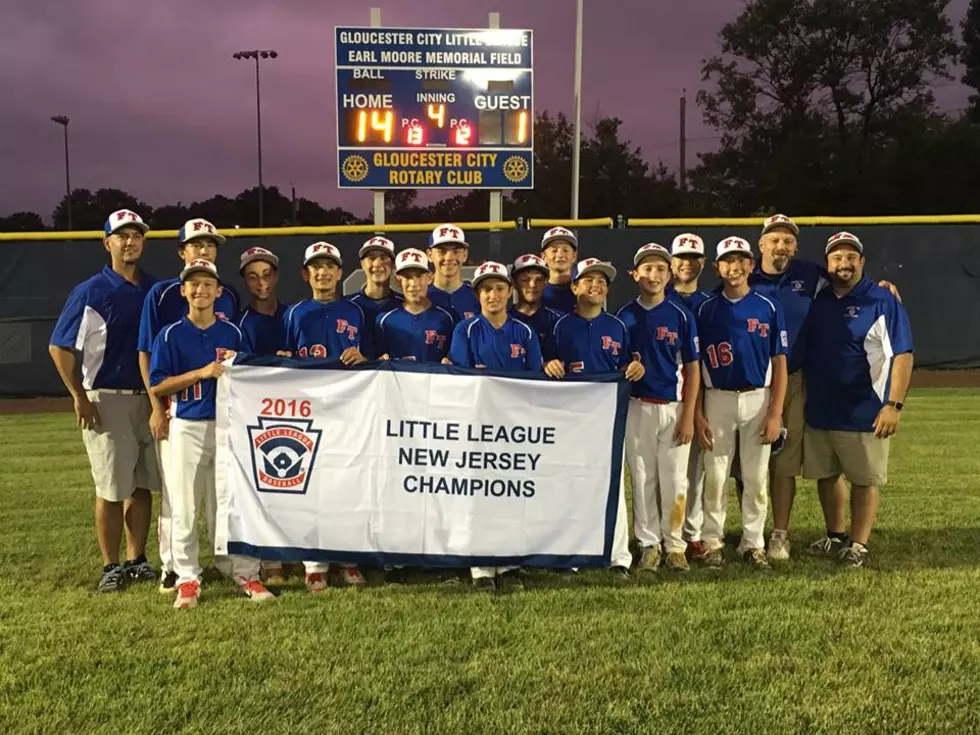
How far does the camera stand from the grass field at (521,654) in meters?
3.01

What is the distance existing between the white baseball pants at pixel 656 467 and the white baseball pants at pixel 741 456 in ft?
0.62

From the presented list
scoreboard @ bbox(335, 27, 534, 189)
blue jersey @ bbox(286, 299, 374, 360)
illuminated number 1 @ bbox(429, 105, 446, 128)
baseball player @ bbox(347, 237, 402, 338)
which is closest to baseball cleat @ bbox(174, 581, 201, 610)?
blue jersey @ bbox(286, 299, 374, 360)

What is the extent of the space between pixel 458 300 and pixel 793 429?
2209mm

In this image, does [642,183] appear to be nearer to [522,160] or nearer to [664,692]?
[522,160]

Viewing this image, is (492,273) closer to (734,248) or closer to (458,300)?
(458,300)

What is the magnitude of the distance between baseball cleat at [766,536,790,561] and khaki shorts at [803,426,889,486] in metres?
0.43

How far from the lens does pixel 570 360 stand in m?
4.69

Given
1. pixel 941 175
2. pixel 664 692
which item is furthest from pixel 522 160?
pixel 941 175

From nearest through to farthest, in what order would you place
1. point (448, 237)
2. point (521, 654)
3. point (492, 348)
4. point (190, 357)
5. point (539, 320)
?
point (521, 654), point (190, 357), point (492, 348), point (539, 320), point (448, 237)

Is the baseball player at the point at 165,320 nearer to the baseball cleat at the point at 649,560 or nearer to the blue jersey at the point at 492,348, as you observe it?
the blue jersey at the point at 492,348

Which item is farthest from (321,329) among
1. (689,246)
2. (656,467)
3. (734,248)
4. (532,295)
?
(734,248)

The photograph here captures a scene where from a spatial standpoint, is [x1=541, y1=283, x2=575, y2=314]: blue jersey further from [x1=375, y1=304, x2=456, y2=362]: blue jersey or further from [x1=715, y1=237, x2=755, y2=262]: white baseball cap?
[x1=715, y1=237, x2=755, y2=262]: white baseball cap

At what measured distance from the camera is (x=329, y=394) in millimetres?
4426

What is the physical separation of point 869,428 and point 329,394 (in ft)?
10.2
